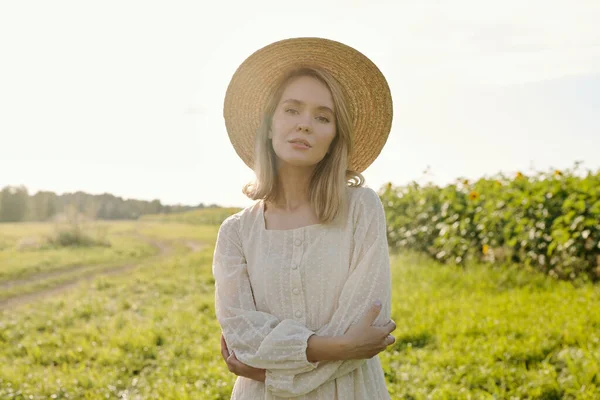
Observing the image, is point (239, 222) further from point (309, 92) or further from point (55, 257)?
point (55, 257)

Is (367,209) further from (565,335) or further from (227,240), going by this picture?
(565,335)

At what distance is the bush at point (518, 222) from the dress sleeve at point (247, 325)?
5.04 metres

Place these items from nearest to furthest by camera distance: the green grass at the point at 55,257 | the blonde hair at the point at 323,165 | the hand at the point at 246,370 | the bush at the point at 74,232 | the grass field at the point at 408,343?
the hand at the point at 246,370 < the blonde hair at the point at 323,165 < the grass field at the point at 408,343 < the green grass at the point at 55,257 < the bush at the point at 74,232

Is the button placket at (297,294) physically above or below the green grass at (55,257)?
above

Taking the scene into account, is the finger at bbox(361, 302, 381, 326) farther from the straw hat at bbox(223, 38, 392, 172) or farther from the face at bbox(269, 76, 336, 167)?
the straw hat at bbox(223, 38, 392, 172)

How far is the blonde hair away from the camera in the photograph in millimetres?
1917

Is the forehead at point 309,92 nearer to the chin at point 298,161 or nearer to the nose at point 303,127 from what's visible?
the nose at point 303,127

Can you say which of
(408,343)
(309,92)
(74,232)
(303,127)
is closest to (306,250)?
(303,127)

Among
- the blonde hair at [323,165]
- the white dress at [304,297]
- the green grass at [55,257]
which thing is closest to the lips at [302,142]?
the blonde hair at [323,165]

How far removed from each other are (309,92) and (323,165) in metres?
0.27

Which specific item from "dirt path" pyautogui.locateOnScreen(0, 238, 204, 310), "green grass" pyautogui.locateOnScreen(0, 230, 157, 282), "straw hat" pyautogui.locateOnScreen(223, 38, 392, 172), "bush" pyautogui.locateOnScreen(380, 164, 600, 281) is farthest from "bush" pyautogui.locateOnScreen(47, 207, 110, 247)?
"straw hat" pyautogui.locateOnScreen(223, 38, 392, 172)

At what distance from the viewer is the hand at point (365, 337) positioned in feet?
5.58

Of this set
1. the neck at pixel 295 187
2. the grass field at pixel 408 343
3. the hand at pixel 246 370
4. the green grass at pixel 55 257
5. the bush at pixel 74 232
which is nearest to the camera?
the hand at pixel 246 370

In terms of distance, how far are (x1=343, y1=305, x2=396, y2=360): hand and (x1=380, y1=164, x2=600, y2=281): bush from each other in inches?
194
